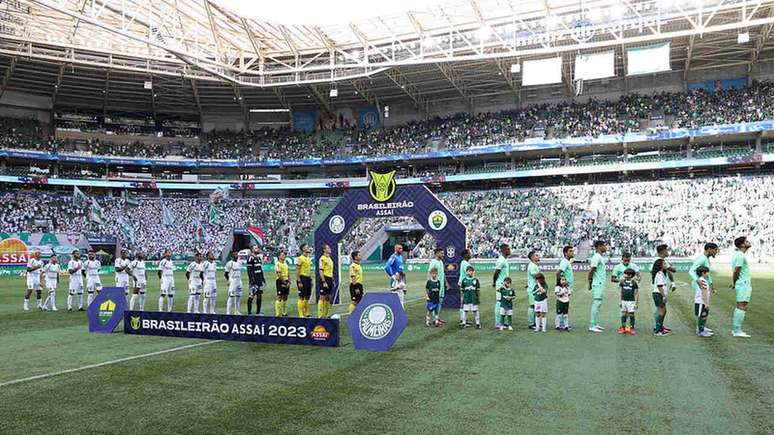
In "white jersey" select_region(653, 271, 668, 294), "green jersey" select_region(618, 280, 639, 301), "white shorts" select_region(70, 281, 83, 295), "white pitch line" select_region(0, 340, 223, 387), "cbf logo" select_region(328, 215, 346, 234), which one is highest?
"cbf logo" select_region(328, 215, 346, 234)

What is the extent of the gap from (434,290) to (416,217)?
5296mm

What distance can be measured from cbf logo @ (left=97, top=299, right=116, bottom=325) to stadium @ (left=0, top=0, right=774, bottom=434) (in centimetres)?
15

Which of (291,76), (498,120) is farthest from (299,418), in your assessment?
(498,120)

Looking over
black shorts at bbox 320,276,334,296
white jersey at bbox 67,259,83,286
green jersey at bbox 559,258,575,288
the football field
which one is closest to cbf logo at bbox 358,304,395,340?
the football field

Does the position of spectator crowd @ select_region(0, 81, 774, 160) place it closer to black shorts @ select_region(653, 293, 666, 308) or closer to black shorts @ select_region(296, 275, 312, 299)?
black shorts @ select_region(653, 293, 666, 308)

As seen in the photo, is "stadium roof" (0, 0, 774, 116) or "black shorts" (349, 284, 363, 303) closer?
"black shorts" (349, 284, 363, 303)

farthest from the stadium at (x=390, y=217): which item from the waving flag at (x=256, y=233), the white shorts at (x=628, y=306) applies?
the waving flag at (x=256, y=233)

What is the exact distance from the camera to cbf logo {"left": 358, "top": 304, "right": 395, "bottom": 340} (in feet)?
35.6

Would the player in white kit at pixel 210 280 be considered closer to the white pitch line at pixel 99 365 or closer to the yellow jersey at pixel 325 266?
the yellow jersey at pixel 325 266

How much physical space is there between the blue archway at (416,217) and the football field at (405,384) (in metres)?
5.40

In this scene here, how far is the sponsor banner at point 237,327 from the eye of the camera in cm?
1120

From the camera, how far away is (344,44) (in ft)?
156

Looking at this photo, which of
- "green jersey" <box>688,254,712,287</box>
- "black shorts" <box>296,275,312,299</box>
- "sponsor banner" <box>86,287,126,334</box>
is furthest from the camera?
"black shorts" <box>296,275,312,299</box>

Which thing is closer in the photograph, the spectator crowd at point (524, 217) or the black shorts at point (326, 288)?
the black shorts at point (326, 288)
